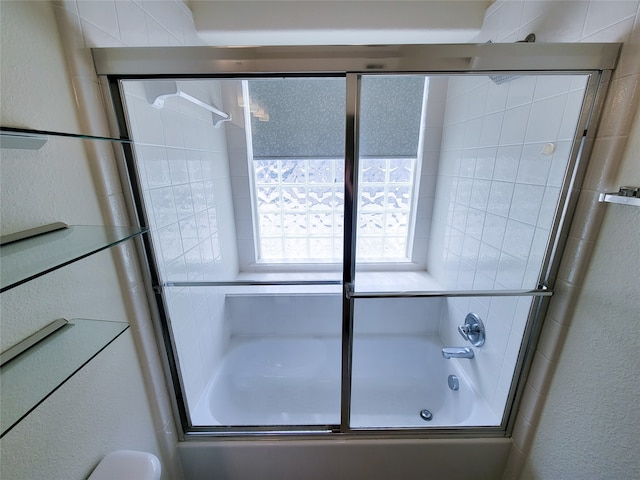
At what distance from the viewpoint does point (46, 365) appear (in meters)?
0.59

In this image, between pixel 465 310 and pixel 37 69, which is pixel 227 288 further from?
pixel 465 310

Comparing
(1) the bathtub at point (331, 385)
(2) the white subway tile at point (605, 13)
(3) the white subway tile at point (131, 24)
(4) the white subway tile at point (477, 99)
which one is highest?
(3) the white subway tile at point (131, 24)

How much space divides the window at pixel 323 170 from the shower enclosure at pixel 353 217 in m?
0.01

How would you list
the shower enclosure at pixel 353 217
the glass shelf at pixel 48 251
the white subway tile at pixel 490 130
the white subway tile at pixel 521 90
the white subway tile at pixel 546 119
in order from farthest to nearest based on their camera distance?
the white subway tile at pixel 490 130, the white subway tile at pixel 521 90, the white subway tile at pixel 546 119, the shower enclosure at pixel 353 217, the glass shelf at pixel 48 251

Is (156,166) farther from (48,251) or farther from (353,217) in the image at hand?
(353,217)

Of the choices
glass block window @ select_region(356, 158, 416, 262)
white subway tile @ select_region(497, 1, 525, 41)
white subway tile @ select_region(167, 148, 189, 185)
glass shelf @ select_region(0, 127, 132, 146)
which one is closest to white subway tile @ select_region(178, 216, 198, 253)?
white subway tile @ select_region(167, 148, 189, 185)

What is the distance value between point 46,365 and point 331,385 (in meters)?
1.39

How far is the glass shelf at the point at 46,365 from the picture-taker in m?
0.52

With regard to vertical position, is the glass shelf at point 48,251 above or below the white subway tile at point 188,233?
above

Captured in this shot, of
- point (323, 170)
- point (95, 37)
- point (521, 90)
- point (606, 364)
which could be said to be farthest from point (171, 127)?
point (606, 364)

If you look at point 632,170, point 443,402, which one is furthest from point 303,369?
point 632,170

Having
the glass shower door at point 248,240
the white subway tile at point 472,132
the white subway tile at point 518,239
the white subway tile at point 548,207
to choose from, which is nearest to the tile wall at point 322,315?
the glass shower door at point 248,240

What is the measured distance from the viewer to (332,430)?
3.89 ft

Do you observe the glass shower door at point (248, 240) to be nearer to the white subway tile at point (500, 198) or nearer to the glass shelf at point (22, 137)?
the glass shelf at point (22, 137)
